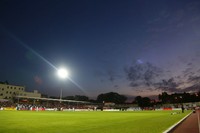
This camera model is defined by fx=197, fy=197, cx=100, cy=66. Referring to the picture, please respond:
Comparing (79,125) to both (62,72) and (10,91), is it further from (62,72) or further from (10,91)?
(10,91)

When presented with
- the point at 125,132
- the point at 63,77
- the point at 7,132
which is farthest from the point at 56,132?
the point at 63,77

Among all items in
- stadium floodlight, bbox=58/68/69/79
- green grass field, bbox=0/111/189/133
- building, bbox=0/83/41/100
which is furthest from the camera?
building, bbox=0/83/41/100

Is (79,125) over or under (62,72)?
under

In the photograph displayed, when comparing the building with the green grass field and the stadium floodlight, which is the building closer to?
the stadium floodlight

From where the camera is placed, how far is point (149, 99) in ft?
591

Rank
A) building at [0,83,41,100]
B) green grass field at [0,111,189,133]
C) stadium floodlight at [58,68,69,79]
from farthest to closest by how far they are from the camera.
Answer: building at [0,83,41,100]
stadium floodlight at [58,68,69,79]
green grass field at [0,111,189,133]

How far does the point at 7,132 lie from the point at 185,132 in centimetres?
1181

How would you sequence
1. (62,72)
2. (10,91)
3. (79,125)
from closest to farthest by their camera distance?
(79,125) < (62,72) < (10,91)

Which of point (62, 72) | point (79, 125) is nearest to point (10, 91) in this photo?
point (62, 72)

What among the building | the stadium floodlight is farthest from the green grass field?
the building

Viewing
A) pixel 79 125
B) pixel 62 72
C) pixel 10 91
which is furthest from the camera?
pixel 10 91

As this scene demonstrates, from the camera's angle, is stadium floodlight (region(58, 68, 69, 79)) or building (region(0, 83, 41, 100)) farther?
building (region(0, 83, 41, 100))

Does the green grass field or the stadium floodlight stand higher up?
the stadium floodlight

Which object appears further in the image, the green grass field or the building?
the building
